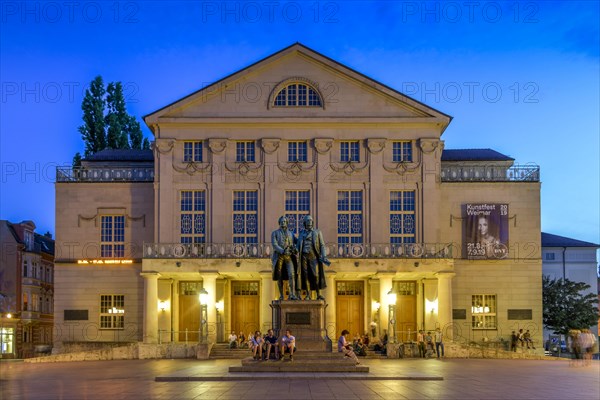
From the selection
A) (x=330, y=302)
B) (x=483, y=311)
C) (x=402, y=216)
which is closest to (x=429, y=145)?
(x=402, y=216)

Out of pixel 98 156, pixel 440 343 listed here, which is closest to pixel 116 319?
pixel 98 156

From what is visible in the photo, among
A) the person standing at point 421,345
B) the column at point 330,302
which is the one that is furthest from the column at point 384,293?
the column at point 330,302

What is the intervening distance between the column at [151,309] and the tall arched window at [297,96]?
12.9m

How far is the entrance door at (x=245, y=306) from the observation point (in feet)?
171

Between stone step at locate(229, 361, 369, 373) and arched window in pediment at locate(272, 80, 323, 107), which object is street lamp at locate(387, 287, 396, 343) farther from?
stone step at locate(229, 361, 369, 373)

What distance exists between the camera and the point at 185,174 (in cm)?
5188

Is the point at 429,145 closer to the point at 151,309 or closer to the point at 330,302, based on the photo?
the point at 330,302

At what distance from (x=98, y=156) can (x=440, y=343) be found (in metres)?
27.5

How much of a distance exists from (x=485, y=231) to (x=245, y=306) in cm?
1535

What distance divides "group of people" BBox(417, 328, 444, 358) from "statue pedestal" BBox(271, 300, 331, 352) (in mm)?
16202

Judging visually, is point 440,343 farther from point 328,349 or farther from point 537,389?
point 537,389

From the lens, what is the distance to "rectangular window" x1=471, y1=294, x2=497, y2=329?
52000mm

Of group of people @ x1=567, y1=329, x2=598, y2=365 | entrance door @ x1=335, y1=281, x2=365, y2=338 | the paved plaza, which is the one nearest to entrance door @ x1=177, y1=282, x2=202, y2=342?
entrance door @ x1=335, y1=281, x2=365, y2=338

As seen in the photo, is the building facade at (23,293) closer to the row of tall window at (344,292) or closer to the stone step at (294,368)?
the row of tall window at (344,292)
